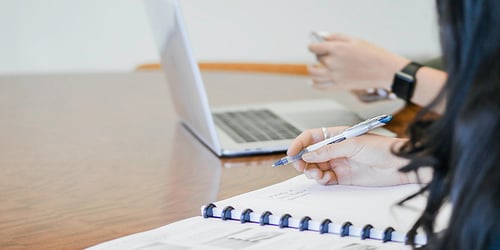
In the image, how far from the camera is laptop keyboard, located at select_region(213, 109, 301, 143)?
4.93 feet

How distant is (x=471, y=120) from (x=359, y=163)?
1.70ft

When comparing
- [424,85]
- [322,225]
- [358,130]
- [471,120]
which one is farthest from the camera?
[424,85]

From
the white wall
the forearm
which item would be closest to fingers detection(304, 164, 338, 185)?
the forearm

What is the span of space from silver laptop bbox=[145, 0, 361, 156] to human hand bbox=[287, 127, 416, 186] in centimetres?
29

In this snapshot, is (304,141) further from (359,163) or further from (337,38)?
(337,38)

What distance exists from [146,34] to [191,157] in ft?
6.78

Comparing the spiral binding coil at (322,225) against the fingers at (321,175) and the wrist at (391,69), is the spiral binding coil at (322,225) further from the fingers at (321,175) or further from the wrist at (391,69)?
the wrist at (391,69)

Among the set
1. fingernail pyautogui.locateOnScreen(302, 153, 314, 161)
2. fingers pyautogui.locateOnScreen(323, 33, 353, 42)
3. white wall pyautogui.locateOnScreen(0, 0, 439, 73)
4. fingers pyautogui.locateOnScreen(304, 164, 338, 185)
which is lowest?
fingers pyautogui.locateOnScreen(304, 164, 338, 185)

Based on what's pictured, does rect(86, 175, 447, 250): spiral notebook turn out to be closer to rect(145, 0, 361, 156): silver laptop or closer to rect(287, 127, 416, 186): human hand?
rect(287, 127, 416, 186): human hand

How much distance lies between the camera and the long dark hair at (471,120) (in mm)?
631

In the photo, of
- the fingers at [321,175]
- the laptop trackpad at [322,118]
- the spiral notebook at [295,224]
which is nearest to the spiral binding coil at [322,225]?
the spiral notebook at [295,224]

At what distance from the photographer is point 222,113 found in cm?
172

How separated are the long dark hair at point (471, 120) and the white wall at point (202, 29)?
108 inches

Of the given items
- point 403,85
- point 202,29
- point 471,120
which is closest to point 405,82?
point 403,85
